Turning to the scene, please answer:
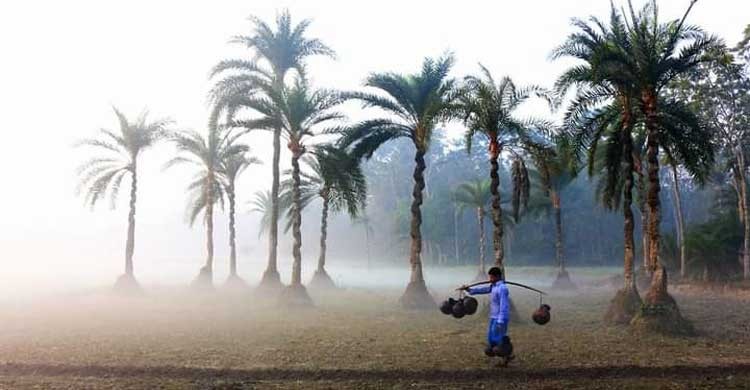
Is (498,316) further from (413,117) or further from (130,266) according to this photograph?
(130,266)

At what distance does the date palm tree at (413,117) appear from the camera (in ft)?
65.7

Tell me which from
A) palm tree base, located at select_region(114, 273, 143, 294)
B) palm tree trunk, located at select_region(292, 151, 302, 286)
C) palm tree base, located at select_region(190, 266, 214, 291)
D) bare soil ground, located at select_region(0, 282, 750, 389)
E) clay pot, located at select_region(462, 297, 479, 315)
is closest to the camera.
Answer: bare soil ground, located at select_region(0, 282, 750, 389)

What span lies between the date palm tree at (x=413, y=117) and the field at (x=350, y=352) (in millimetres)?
1944

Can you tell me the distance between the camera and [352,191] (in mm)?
21516

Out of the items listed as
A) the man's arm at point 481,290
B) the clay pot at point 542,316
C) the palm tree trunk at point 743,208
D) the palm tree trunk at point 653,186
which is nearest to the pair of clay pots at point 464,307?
the man's arm at point 481,290

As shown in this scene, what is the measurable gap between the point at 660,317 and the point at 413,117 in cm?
1103

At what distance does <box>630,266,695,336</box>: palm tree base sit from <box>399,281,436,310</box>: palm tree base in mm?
7920

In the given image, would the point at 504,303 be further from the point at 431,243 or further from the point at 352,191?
the point at 431,243

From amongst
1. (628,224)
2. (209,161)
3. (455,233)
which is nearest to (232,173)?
(209,161)

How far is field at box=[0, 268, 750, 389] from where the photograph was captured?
8.76 meters

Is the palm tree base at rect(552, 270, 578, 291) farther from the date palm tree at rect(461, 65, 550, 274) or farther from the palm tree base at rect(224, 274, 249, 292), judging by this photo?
the palm tree base at rect(224, 274, 249, 292)

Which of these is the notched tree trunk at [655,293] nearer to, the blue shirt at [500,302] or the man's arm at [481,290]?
the man's arm at [481,290]

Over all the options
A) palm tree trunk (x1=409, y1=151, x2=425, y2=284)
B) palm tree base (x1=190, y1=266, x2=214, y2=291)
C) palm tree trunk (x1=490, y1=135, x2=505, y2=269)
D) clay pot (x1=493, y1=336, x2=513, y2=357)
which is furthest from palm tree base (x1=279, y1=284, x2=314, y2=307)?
clay pot (x1=493, y1=336, x2=513, y2=357)

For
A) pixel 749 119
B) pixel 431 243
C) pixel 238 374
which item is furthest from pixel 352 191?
pixel 431 243
